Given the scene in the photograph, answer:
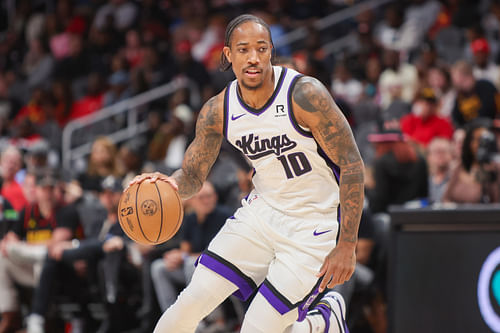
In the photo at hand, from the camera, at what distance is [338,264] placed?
3617 mm

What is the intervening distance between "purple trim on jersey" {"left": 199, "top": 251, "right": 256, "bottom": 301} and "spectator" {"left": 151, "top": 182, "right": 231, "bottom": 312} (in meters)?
2.93

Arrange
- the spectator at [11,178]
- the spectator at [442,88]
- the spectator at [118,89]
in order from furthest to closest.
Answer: the spectator at [118,89] < the spectator at [442,88] < the spectator at [11,178]

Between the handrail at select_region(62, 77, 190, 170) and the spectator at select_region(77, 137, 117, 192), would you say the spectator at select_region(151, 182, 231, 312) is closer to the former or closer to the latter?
the spectator at select_region(77, 137, 117, 192)

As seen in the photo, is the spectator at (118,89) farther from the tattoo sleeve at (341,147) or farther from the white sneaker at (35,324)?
the tattoo sleeve at (341,147)

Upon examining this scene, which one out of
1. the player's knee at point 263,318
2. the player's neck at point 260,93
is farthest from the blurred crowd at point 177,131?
the player's knee at point 263,318

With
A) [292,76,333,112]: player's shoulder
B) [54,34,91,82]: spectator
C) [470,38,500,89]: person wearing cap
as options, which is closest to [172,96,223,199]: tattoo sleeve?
[292,76,333,112]: player's shoulder

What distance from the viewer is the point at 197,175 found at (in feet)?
13.5

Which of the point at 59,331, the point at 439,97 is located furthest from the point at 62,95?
the point at 439,97

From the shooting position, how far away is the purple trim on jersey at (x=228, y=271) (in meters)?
3.80

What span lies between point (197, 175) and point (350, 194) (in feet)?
2.94

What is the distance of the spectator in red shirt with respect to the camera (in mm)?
8195

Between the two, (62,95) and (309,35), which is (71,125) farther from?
(309,35)

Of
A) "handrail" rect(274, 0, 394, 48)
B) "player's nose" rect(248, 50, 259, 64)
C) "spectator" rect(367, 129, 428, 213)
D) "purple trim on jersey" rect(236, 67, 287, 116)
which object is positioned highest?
"handrail" rect(274, 0, 394, 48)

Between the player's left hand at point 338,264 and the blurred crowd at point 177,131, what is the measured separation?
6.66 ft
